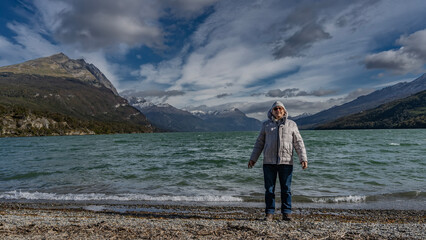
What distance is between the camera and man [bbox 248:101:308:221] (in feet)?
27.9

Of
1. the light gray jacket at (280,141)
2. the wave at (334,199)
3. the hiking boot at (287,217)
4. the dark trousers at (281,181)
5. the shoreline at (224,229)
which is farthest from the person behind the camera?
the wave at (334,199)

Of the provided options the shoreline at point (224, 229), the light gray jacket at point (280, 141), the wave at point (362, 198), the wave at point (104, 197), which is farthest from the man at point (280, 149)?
the wave at point (362, 198)

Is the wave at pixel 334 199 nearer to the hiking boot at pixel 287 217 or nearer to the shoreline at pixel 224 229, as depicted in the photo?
the shoreline at pixel 224 229

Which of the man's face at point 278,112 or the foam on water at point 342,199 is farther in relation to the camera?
the foam on water at point 342,199

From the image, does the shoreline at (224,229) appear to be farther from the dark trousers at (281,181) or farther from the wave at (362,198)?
the wave at (362,198)

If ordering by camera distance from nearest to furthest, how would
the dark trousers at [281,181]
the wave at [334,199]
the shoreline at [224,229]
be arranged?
1. the shoreline at [224,229]
2. the dark trousers at [281,181]
3. the wave at [334,199]

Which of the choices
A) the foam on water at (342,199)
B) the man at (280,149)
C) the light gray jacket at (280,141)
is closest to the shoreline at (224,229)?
the man at (280,149)

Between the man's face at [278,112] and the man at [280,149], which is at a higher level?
the man's face at [278,112]

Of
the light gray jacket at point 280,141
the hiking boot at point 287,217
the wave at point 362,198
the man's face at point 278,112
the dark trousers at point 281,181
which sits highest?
the man's face at point 278,112

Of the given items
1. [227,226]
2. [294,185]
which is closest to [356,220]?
[227,226]

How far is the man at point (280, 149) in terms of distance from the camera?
8491 millimetres

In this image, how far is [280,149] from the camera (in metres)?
8.44

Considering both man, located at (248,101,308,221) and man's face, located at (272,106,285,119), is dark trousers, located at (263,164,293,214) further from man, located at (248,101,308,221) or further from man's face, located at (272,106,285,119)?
man's face, located at (272,106,285,119)

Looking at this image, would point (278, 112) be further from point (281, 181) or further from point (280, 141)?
point (281, 181)
